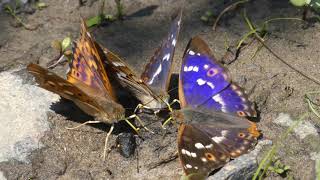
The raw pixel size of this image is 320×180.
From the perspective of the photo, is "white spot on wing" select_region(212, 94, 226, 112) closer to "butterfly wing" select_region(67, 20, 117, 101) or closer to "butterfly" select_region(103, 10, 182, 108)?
"butterfly" select_region(103, 10, 182, 108)

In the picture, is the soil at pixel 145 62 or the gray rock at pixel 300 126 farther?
the gray rock at pixel 300 126

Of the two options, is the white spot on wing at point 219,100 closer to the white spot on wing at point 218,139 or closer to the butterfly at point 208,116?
the butterfly at point 208,116

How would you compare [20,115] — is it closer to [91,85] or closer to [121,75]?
[91,85]

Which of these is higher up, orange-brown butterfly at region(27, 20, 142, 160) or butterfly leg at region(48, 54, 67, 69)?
orange-brown butterfly at region(27, 20, 142, 160)

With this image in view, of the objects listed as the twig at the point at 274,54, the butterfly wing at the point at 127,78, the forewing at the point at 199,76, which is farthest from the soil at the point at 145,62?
the forewing at the point at 199,76

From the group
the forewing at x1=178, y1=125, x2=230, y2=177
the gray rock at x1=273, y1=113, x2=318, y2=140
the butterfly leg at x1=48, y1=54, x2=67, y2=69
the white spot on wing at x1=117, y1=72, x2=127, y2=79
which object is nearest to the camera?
the forewing at x1=178, y1=125, x2=230, y2=177

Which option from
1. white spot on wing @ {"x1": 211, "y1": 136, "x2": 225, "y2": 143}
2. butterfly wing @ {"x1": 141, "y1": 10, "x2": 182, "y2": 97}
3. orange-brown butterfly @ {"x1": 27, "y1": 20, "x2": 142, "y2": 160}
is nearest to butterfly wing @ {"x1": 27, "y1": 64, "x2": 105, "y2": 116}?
orange-brown butterfly @ {"x1": 27, "y1": 20, "x2": 142, "y2": 160}

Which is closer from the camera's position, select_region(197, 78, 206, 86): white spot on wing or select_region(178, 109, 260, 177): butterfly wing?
select_region(178, 109, 260, 177): butterfly wing
